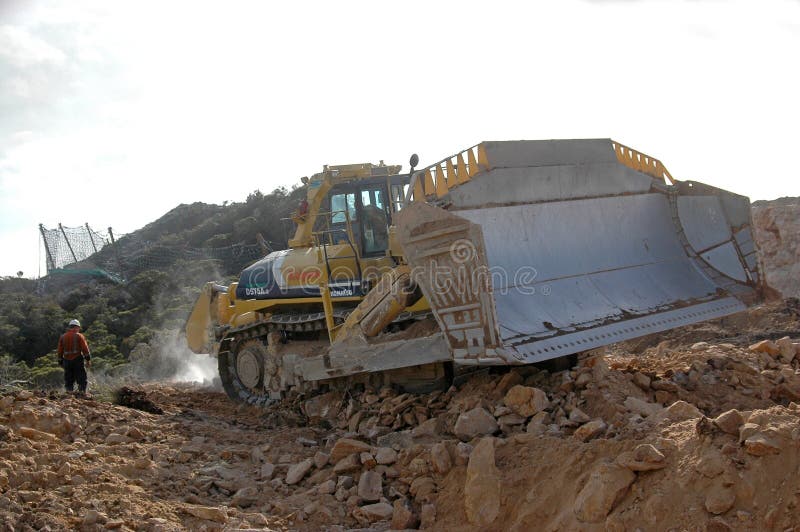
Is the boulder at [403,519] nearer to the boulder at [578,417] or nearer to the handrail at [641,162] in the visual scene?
the boulder at [578,417]

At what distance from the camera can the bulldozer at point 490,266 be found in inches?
229

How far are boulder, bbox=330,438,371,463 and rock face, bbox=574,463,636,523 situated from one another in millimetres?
2036

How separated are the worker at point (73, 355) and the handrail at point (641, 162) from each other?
6692 millimetres

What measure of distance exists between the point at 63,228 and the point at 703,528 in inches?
1081

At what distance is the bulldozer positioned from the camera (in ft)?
19.1

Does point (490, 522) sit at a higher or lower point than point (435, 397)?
lower

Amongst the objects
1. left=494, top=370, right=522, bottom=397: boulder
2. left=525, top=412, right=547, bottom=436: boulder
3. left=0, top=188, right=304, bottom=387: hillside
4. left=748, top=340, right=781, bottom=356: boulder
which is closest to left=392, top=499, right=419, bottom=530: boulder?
left=525, top=412, right=547, bottom=436: boulder

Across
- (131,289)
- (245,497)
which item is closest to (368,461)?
(245,497)

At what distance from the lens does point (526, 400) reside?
5.55 m

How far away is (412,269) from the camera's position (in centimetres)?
609

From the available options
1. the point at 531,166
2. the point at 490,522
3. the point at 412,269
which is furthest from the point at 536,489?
the point at 531,166

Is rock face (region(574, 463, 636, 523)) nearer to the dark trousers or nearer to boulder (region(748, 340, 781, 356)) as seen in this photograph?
boulder (region(748, 340, 781, 356))

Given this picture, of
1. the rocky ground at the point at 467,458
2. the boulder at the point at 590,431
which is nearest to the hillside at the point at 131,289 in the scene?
the rocky ground at the point at 467,458

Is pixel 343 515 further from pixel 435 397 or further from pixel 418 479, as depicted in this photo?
pixel 435 397
